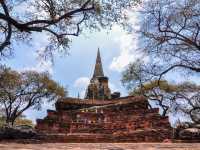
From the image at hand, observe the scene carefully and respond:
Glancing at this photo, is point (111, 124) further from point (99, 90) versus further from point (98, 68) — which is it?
point (98, 68)

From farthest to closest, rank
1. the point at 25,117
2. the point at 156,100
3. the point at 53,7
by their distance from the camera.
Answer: the point at 25,117
the point at 156,100
the point at 53,7

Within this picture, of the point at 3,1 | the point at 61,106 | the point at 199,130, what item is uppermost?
the point at 3,1

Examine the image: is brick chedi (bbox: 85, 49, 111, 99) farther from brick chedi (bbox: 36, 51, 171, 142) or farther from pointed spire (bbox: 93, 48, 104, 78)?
brick chedi (bbox: 36, 51, 171, 142)

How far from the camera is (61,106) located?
22.6 metres

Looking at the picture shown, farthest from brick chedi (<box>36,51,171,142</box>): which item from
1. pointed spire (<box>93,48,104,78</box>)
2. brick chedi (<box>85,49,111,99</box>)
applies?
pointed spire (<box>93,48,104,78</box>)

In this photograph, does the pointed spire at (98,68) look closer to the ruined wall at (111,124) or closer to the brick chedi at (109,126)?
the brick chedi at (109,126)

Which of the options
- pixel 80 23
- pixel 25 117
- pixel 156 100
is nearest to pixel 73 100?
pixel 80 23

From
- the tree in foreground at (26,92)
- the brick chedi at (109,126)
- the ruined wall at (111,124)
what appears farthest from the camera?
the tree in foreground at (26,92)

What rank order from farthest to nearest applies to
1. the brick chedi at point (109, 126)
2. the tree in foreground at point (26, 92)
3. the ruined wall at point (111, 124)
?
the tree in foreground at point (26, 92) → the ruined wall at point (111, 124) → the brick chedi at point (109, 126)

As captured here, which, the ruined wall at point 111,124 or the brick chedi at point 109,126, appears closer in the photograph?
the brick chedi at point 109,126

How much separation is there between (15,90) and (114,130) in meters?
21.2

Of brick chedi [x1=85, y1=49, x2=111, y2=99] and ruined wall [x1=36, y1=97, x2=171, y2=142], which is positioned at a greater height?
brick chedi [x1=85, y1=49, x2=111, y2=99]

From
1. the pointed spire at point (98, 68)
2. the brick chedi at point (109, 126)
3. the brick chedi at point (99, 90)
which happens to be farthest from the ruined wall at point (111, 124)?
the pointed spire at point (98, 68)

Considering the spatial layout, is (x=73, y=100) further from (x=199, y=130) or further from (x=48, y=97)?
(x=48, y=97)
